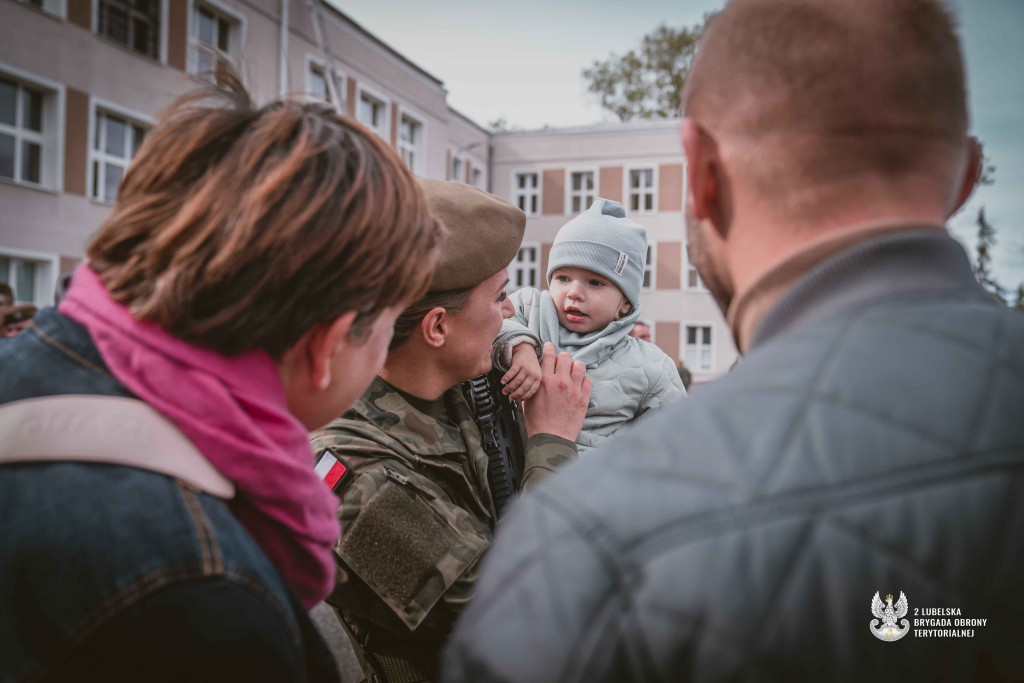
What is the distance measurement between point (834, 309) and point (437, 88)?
83.2 feet

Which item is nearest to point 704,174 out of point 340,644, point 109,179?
point 340,644

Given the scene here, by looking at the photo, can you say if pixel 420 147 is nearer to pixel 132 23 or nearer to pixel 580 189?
pixel 580 189

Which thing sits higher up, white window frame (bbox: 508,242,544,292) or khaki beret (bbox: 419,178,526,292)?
white window frame (bbox: 508,242,544,292)

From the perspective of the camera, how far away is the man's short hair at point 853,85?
93 centimetres

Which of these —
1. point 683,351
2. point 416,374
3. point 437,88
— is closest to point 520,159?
point 437,88

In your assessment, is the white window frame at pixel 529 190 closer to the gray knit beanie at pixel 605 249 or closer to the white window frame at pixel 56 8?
the white window frame at pixel 56 8

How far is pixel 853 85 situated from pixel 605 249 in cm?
216

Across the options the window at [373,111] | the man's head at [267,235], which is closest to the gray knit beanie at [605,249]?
the man's head at [267,235]

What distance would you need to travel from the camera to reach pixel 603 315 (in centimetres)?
315

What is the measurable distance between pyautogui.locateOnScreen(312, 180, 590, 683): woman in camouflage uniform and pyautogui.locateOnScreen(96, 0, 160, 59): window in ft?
49.3

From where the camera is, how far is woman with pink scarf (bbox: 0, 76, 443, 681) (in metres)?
0.92

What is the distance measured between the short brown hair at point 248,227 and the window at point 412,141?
23260mm

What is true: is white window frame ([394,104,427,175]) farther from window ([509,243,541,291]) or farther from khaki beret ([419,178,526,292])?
khaki beret ([419,178,526,292])

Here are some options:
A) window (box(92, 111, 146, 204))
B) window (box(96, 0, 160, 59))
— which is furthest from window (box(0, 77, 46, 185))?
window (box(96, 0, 160, 59))
